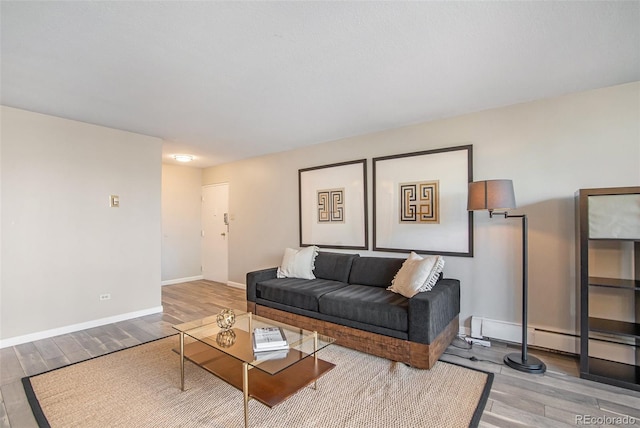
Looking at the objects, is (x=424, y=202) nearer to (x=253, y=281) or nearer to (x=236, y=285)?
(x=253, y=281)

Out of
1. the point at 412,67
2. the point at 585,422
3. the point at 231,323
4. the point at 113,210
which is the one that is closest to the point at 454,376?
the point at 585,422

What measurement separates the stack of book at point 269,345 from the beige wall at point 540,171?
6.84ft

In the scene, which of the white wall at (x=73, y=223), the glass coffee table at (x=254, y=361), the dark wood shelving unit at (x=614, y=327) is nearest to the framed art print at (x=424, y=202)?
the dark wood shelving unit at (x=614, y=327)

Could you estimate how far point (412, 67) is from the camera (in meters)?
2.26

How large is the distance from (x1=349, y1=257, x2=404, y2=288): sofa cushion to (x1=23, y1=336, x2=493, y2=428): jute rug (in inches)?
37.4

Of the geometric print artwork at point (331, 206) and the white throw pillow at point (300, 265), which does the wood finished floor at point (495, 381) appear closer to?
the white throw pillow at point (300, 265)

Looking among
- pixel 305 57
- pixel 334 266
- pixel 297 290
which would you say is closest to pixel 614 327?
pixel 334 266

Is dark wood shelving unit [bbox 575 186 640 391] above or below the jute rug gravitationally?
above

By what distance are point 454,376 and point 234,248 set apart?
4.34 metres

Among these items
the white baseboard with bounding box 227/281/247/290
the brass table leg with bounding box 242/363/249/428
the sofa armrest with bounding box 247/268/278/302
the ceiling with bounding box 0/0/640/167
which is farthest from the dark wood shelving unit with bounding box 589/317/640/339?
the white baseboard with bounding box 227/281/247/290

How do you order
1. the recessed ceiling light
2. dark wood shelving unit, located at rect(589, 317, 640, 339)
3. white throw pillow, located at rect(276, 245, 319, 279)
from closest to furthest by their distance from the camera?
dark wood shelving unit, located at rect(589, 317, 640, 339) → white throw pillow, located at rect(276, 245, 319, 279) → the recessed ceiling light

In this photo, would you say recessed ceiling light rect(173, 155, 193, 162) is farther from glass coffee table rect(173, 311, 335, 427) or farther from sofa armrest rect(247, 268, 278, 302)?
glass coffee table rect(173, 311, 335, 427)

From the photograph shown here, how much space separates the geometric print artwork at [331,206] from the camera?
13.8 feet

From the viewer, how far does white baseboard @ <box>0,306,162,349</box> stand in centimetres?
308
